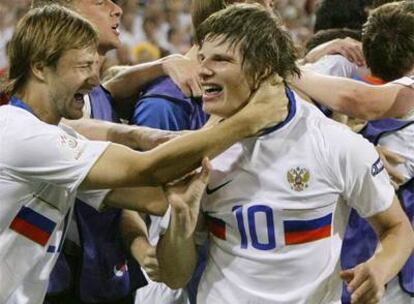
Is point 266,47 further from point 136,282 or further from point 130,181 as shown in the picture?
point 136,282

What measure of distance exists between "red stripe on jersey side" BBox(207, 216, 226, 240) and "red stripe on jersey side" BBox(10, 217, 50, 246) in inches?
17.7

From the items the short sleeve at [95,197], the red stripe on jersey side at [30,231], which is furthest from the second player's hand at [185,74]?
the red stripe on jersey side at [30,231]

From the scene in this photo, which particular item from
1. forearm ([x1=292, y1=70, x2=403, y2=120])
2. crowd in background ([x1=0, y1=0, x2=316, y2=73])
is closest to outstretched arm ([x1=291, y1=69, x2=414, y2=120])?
forearm ([x1=292, y1=70, x2=403, y2=120])

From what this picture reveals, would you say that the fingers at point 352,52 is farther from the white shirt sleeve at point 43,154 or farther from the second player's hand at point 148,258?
the white shirt sleeve at point 43,154

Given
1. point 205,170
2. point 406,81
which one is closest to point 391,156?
point 406,81

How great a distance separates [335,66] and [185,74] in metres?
0.67

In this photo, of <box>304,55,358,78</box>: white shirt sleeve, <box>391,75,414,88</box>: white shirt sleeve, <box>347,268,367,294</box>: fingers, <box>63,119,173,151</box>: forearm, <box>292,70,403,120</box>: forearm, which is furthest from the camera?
<box>304,55,358,78</box>: white shirt sleeve

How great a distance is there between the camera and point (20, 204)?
2.62 meters

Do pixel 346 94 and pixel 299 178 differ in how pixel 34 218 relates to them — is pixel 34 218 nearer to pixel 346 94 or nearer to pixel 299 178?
pixel 299 178

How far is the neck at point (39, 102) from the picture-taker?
2660 millimetres

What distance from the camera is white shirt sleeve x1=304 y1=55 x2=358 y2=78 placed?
11.3 ft

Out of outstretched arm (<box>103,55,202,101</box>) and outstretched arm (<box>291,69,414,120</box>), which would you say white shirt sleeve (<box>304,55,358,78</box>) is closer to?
outstretched arm (<box>291,69,414,120</box>)

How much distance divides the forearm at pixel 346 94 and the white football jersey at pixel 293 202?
0.96 feet

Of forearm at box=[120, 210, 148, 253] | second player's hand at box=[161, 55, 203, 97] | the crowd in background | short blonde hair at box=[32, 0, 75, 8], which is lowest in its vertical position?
the crowd in background
